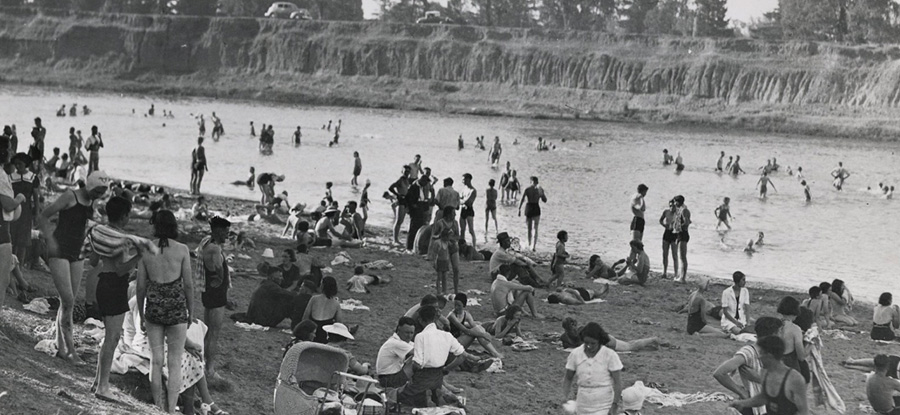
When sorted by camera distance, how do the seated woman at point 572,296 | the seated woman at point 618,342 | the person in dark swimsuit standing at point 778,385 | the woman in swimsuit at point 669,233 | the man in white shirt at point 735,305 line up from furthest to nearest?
the woman in swimsuit at point 669,233
the seated woman at point 572,296
the man in white shirt at point 735,305
the seated woman at point 618,342
the person in dark swimsuit standing at point 778,385

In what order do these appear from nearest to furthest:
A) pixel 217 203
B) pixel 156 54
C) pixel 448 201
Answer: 1. pixel 448 201
2. pixel 217 203
3. pixel 156 54

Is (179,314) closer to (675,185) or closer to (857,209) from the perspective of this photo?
(857,209)

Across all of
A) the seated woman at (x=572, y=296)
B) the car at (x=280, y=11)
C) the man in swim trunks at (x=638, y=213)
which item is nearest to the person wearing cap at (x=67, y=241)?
the seated woman at (x=572, y=296)

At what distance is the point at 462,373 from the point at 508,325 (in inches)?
68.9

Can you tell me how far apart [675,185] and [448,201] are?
70.7 feet

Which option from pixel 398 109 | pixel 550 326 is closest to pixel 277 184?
pixel 550 326

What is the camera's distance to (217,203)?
2486 cm

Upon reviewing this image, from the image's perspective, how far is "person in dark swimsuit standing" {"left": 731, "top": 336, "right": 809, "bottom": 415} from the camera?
6934 millimetres

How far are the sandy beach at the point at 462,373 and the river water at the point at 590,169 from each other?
4698mm

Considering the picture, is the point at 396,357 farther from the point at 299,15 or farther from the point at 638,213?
the point at 299,15

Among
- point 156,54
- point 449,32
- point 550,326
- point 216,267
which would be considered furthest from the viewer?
point 156,54

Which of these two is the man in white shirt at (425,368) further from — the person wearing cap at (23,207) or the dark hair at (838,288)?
the dark hair at (838,288)

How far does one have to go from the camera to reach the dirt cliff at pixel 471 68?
75188 mm

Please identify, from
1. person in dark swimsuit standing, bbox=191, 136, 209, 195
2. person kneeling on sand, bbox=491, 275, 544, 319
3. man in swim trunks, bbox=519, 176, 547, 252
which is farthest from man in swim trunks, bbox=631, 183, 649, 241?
person in dark swimsuit standing, bbox=191, 136, 209, 195
